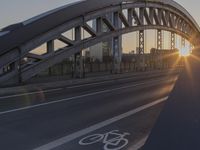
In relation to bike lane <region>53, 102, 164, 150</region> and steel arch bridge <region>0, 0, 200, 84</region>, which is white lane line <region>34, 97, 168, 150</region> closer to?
bike lane <region>53, 102, 164, 150</region>

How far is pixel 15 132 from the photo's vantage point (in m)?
8.09

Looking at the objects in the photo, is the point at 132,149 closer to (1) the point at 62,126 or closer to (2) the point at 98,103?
(1) the point at 62,126

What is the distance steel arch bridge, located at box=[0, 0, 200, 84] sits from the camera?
76.1 ft

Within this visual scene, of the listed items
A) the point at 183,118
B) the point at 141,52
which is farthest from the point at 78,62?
the point at 183,118

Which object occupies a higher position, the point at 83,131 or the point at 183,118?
the point at 183,118

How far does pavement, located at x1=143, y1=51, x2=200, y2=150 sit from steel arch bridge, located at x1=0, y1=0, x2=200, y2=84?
9.42 meters

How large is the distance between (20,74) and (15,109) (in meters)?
11.7

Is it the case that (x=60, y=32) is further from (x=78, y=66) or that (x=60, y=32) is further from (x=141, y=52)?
(x=141, y=52)

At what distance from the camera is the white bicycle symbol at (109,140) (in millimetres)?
7117

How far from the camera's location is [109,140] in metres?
7.60

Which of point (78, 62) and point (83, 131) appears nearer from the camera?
point (83, 131)

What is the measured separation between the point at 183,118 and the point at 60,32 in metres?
24.1

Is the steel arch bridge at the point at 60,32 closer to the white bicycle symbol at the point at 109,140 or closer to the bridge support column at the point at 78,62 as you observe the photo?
the bridge support column at the point at 78,62

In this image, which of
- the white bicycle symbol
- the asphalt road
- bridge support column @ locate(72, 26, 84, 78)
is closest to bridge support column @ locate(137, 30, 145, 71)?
bridge support column @ locate(72, 26, 84, 78)
